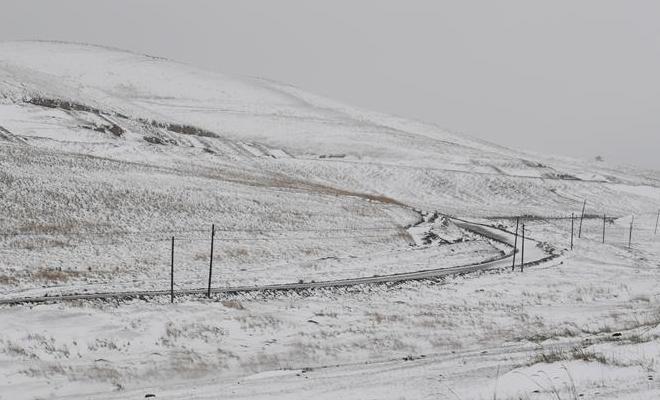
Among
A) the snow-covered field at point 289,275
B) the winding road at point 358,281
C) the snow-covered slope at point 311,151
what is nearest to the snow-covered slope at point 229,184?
the snow-covered field at point 289,275

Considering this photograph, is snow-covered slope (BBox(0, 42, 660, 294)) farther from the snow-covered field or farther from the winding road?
the winding road

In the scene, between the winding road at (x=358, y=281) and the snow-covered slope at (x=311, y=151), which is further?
the snow-covered slope at (x=311, y=151)

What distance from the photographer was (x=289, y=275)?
37500 mm

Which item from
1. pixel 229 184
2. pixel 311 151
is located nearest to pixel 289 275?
pixel 229 184

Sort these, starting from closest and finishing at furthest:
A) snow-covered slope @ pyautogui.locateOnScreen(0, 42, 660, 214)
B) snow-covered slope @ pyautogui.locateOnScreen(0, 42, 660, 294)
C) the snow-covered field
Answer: the snow-covered field, snow-covered slope @ pyautogui.locateOnScreen(0, 42, 660, 294), snow-covered slope @ pyautogui.locateOnScreen(0, 42, 660, 214)

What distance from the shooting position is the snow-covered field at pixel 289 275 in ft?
49.5

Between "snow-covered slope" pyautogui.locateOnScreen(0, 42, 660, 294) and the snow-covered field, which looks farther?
"snow-covered slope" pyautogui.locateOnScreen(0, 42, 660, 294)

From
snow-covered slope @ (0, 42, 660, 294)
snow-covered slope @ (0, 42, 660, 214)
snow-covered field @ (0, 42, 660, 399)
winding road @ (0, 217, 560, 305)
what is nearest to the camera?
snow-covered field @ (0, 42, 660, 399)

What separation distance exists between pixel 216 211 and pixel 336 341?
1357 inches

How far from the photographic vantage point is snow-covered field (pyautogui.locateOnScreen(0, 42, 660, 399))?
1509 cm

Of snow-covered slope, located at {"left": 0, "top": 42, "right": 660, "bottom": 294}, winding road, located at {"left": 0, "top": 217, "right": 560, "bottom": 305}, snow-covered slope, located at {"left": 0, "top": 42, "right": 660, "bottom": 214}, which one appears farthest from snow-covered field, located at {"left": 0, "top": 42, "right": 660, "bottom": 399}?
winding road, located at {"left": 0, "top": 217, "right": 560, "bottom": 305}

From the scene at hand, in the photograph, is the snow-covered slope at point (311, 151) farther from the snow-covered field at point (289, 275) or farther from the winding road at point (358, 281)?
the winding road at point (358, 281)

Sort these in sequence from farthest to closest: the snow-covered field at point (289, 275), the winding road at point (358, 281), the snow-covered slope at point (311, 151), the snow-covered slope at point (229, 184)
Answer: the snow-covered slope at point (311, 151)
the snow-covered slope at point (229, 184)
the winding road at point (358, 281)
the snow-covered field at point (289, 275)

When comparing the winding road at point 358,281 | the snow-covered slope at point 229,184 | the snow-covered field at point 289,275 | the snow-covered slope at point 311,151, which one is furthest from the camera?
the snow-covered slope at point 311,151
